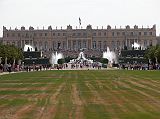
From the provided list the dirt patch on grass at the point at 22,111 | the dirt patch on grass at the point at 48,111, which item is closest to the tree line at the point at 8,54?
the dirt patch on grass at the point at 48,111

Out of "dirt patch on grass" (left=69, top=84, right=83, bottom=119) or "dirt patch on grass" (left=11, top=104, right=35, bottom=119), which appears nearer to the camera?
"dirt patch on grass" (left=11, top=104, right=35, bottom=119)

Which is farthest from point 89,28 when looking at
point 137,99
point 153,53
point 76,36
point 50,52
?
point 137,99

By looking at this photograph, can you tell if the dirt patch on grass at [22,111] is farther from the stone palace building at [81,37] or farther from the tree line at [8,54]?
the stone palace building at [81,37]

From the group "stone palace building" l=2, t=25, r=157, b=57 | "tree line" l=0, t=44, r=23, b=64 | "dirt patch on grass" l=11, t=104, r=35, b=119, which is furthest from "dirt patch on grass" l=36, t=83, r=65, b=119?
"stone palace building" l=2, t=25, r=157, b=57

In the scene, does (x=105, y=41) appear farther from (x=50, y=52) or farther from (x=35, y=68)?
(x=35, y=68)

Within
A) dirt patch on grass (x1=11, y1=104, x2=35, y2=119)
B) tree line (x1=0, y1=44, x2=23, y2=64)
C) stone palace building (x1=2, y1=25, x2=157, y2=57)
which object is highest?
stone palace building (x1=2, y1=25, x2=157, y2=57)

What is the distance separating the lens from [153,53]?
92.6m

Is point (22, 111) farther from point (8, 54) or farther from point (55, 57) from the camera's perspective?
point (55, 57)

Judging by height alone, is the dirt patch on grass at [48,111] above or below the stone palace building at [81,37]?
below

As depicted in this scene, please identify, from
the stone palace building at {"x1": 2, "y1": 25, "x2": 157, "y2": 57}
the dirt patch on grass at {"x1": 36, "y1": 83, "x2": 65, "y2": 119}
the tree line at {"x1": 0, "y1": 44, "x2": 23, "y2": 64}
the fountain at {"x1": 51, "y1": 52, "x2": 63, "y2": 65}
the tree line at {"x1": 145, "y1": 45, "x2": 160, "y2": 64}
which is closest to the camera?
the dirt patch on grass at {"x1": 36, "y1": 83, "x2": 65, "y2": 119}

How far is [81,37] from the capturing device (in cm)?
A: 17888

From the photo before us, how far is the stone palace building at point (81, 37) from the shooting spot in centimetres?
18012

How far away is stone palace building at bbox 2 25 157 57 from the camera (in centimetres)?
18012

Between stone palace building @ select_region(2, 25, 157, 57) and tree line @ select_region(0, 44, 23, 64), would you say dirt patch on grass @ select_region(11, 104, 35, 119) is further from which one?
stone palace building @ select_region(2, 25, 157, 57)
